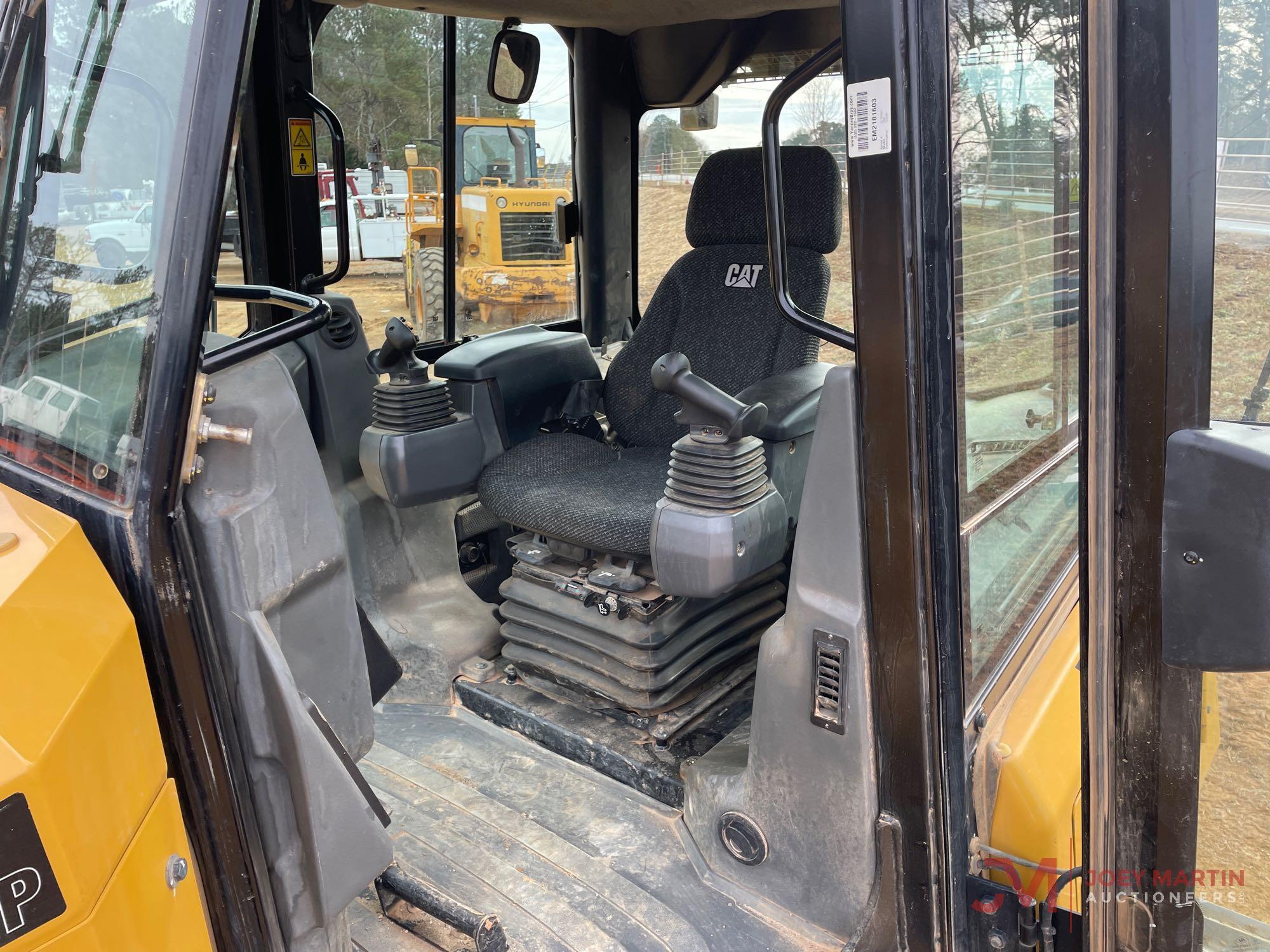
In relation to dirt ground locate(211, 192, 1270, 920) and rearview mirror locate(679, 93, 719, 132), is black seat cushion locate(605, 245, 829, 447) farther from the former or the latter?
dirt ground locate(211, 192, 1270, 920)

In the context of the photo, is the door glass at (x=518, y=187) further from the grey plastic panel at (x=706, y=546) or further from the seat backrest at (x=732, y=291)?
the grey plastic panel at (x=706, y=546)

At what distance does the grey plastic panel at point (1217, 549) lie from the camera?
0.77m

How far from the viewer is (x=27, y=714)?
2.48 feet

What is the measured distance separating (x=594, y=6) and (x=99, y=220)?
1.80m

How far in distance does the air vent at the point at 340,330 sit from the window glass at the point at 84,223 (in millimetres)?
1244

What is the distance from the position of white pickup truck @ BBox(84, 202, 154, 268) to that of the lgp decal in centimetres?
50

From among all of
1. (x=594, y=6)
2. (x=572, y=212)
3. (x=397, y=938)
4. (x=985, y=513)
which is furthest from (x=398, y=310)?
(x=985, y=513)

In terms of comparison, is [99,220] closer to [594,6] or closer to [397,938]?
[397,938]

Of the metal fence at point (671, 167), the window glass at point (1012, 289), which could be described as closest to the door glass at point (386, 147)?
the metal fence at point (671, 167)

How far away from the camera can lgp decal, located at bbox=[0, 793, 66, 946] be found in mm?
727

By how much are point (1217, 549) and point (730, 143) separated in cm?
213

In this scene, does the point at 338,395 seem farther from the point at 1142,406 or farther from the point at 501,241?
the point at 1142,406

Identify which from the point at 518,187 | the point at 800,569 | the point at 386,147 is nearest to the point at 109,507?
the point at 800,569

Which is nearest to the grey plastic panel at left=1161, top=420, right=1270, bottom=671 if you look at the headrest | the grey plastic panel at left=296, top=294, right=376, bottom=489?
the headrest
